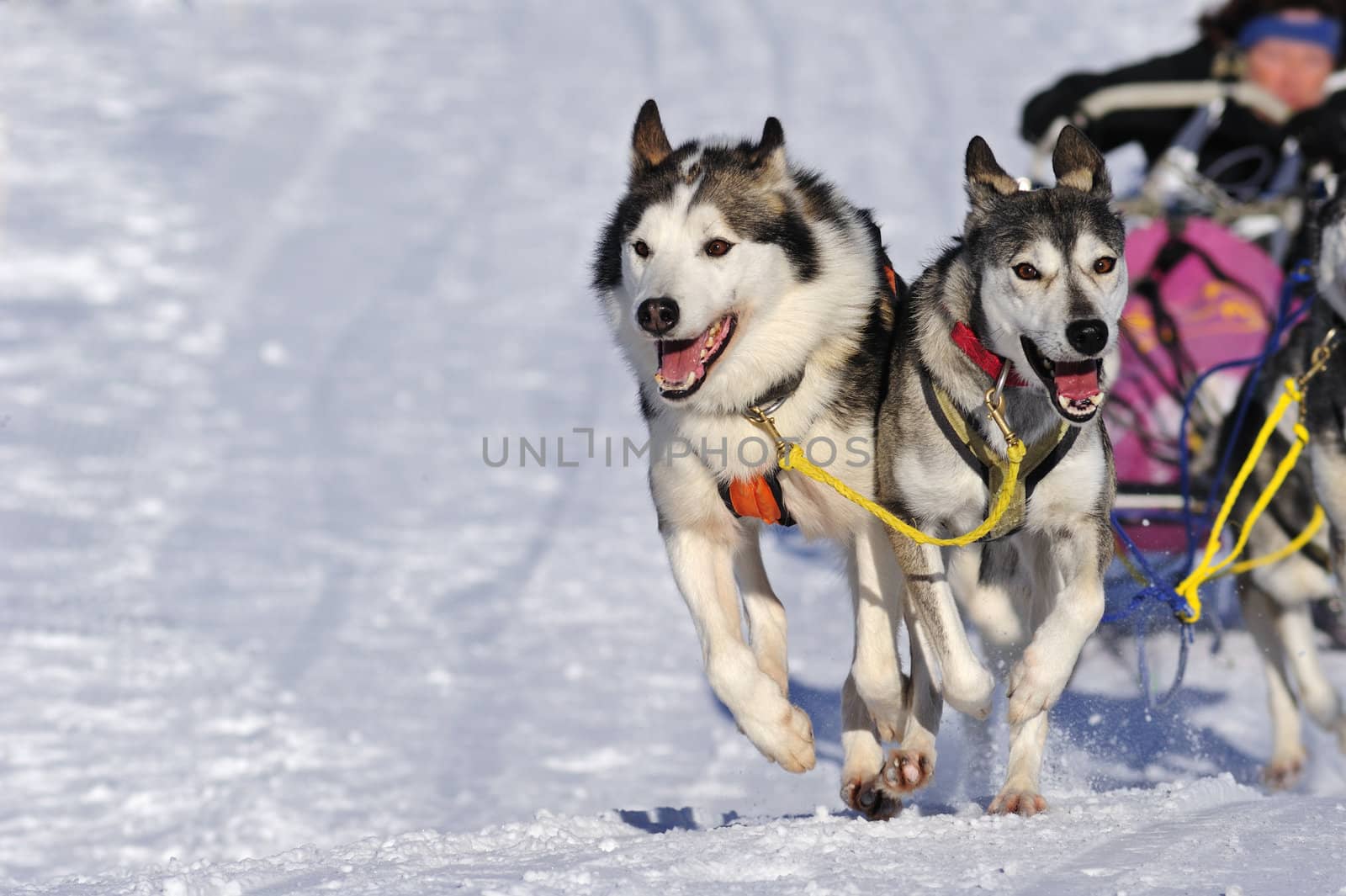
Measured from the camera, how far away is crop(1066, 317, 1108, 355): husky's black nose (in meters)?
2.62

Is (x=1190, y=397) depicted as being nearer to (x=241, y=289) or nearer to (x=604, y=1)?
(x=241, y=289)

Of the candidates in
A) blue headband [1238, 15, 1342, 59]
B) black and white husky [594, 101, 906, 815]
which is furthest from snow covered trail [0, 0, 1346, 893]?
blue headband [1238, 15, 1342, 59]

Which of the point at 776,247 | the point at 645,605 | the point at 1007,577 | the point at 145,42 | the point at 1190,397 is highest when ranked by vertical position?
the point at 145,42

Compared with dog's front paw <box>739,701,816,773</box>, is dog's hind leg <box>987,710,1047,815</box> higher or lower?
lower

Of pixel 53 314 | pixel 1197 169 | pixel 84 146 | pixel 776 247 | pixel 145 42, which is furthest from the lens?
pixel 145 42

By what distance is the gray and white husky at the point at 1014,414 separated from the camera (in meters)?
2.77

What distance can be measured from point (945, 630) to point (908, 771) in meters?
0.37

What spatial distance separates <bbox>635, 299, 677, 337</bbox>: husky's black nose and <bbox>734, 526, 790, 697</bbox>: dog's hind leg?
0.67 m

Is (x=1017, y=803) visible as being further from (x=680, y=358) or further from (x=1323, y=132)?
(x=1323, y=132)

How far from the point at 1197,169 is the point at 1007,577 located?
3.11m

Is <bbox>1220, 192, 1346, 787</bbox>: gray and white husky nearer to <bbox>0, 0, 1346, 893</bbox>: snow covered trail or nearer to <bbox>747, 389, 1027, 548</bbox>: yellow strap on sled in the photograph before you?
<bbox>0, 0, 1346, 893</bbox>: snow covered trail

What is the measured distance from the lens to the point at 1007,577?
11.4ft

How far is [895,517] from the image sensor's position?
300 cm

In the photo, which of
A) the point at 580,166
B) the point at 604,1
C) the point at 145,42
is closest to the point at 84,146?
the point at 145,42
